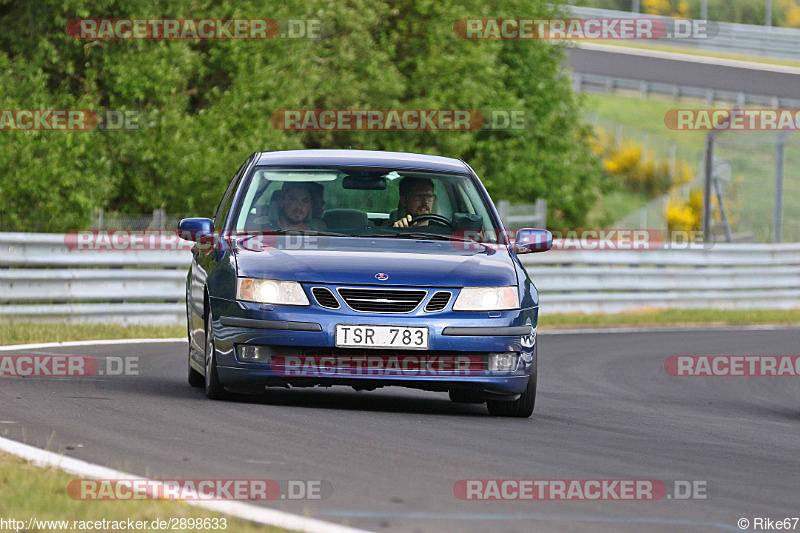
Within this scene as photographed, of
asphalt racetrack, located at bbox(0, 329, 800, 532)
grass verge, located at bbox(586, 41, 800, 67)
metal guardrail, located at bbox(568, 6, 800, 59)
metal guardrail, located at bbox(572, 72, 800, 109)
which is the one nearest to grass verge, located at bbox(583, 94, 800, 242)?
metal guardrail, located at bbox(572, 72, 800, 109)

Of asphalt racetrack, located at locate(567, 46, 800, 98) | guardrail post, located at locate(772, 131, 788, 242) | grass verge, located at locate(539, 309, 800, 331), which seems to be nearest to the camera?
grass verge, located at locate(539, 309, 800, 331)

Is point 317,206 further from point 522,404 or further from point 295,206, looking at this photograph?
point 522,404

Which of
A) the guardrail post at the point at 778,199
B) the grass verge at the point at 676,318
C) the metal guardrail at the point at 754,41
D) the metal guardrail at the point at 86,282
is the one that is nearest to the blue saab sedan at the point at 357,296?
the metal guardrail at the point at 86,282

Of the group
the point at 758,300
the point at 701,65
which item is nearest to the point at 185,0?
the point at 758,300

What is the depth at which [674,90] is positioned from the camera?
6309 cm

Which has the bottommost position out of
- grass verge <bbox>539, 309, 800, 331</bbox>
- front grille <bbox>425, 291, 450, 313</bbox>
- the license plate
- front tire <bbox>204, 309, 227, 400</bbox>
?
grass verge <bbox>539, 309, 800, 331</bbox>

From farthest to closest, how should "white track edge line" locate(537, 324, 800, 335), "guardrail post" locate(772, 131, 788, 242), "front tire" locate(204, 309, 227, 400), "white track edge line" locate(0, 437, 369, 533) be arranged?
"guardrail post" locate(772, 131, 788, 242) < "white track edge line" locate(537, 324, 800, 335) < "front tire" locate(204, 309, 227, 400) < "white track edge line" locate(0, 437, 369, 533)

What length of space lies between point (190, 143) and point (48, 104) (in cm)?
252

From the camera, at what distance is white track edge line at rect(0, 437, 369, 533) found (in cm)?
526

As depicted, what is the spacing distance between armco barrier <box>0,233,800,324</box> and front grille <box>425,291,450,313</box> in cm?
803

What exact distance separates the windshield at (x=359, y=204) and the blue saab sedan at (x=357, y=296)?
0.03 ft

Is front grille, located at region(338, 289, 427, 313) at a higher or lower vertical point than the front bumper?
higher

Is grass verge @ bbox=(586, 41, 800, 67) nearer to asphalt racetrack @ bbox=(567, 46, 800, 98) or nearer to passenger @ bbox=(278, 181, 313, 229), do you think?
asphalt racetrack @ bbox=(567, 46, 800, 98)

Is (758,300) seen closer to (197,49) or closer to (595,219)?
(197,49)
